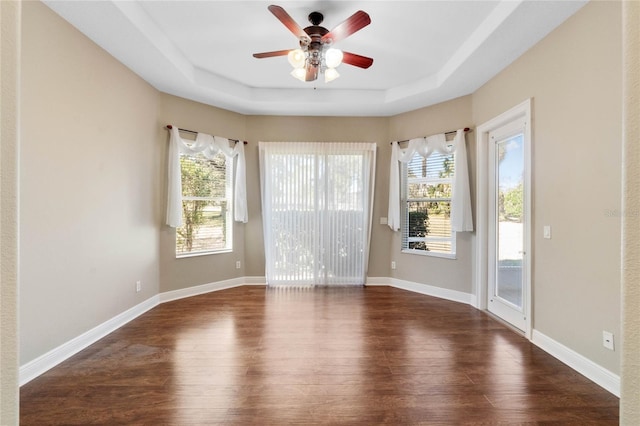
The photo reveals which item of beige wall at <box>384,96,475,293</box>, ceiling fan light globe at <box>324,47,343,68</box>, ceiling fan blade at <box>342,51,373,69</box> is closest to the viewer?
ceiling fan light globe at <box>324,47,343,68</box>

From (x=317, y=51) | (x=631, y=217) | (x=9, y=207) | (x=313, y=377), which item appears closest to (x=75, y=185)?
(x=9, y=207)

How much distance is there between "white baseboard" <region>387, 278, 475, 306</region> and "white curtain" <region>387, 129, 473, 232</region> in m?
0.88

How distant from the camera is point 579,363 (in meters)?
2.26

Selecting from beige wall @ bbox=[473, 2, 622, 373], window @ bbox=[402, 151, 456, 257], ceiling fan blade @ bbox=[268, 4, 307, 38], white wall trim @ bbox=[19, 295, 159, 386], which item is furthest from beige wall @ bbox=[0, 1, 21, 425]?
window @ bbox=[402, 151, 456, 257]

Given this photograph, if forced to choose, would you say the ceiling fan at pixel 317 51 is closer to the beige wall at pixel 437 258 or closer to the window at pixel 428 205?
the beige wall at pixel 437 258

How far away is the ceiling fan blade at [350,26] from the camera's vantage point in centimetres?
216

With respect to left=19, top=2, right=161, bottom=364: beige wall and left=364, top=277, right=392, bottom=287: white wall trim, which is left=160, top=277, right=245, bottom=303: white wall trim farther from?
left=364, top=277, right=392, bottom=287: white wall trim

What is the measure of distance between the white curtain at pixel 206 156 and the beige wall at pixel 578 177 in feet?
12.3

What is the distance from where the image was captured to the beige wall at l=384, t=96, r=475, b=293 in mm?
3941

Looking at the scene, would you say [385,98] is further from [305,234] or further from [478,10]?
[305,234]

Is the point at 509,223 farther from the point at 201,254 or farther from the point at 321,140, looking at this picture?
the point at 201,254

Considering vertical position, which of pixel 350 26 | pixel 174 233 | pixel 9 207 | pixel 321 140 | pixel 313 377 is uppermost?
pixel 350 26

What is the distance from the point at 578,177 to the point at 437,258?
2201 mm

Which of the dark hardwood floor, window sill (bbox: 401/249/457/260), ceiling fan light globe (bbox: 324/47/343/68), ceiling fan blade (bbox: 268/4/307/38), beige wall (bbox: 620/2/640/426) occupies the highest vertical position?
ceiling fan blade (bbox: 268/4/307/38)
